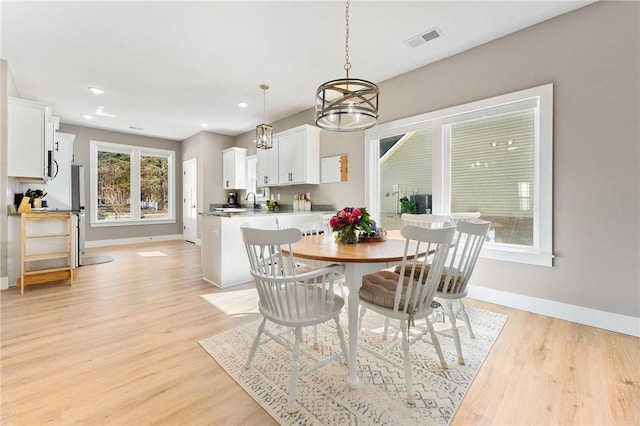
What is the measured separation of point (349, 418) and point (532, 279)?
7.69 ft

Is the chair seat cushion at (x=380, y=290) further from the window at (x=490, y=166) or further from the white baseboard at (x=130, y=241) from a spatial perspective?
the white baseboard at (x=130, y=241)

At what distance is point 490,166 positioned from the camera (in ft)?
10.0

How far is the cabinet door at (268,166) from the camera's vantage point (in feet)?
17.1

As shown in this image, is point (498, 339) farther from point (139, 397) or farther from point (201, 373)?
point (139, 397)

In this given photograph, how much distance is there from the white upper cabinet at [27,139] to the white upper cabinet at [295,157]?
312cm

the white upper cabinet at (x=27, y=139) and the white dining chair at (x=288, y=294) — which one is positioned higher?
the white upper cabinet at (x=27, y=139)

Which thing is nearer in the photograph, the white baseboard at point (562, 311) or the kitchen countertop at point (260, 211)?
the white baseboard at point (562, 311)

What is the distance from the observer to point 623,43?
7.34 feet

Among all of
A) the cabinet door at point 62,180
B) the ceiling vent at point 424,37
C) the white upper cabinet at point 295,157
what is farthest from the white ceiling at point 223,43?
the cabinet door at point 62,180

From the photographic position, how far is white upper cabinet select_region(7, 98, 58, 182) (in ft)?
11.3

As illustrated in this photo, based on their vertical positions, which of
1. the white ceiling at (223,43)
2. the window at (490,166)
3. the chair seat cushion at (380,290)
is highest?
the white ceiling at (223,43)

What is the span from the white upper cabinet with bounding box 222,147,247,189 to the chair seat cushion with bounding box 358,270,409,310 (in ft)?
16.6

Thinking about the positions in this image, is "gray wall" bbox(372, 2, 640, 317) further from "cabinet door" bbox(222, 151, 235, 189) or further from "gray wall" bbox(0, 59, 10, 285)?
"gray wall" bbox(0, 59, 10, 285)

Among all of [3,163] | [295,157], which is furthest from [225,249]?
[3,163]
